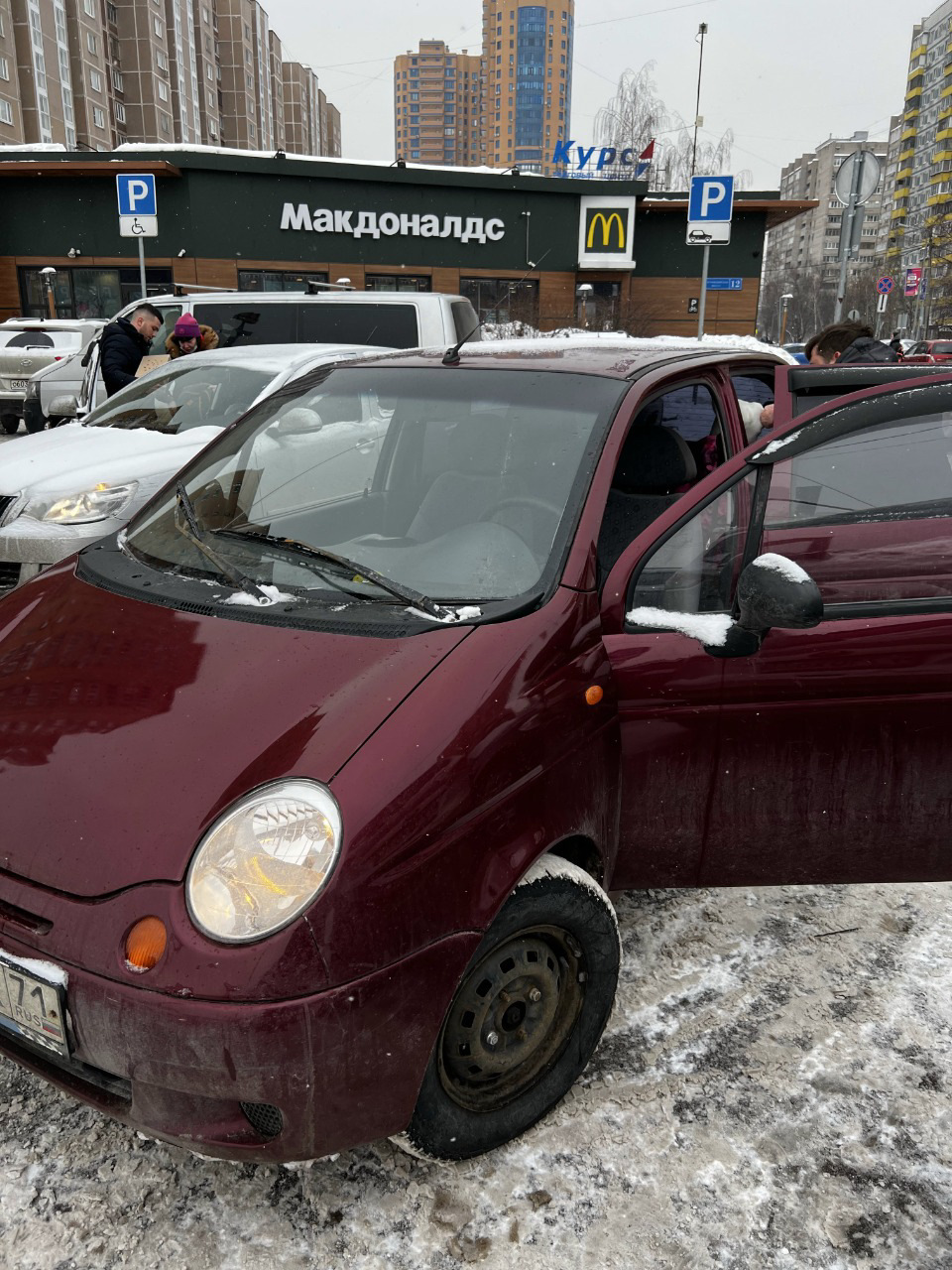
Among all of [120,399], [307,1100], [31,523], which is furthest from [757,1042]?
[120,399]

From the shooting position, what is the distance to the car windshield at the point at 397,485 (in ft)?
7.84

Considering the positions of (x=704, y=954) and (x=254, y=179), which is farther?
(x=254, y=179)

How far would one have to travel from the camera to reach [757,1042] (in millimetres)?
2492

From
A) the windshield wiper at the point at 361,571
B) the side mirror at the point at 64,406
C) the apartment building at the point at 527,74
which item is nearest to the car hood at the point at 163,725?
the windshield wiper at the point at 361,571

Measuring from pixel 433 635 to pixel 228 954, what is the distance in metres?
0.79

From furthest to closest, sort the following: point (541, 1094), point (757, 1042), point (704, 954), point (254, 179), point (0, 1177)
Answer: point (254, 179), point (704, 954), point (757, 1042), point (541, 1094), point (0, 1177)

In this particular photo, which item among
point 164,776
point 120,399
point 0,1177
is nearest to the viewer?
point 164,776

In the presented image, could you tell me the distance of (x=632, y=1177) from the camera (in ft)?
6.75

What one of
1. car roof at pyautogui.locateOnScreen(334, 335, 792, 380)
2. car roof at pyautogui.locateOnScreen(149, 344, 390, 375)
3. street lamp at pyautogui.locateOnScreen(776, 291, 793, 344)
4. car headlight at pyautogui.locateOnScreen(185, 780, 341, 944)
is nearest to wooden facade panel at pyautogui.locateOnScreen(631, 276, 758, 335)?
car roof at pyautogui.locateOnScreen(149, 344, 390, 375)

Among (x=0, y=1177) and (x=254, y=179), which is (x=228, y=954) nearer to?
(x=0, y=1177)

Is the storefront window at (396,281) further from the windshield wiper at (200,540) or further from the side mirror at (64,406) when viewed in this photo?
the windshield wiper at (200,540)

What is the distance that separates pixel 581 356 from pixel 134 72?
88885mm

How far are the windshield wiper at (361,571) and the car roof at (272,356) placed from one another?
4.10 metres

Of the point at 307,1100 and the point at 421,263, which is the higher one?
the point at 421,263
